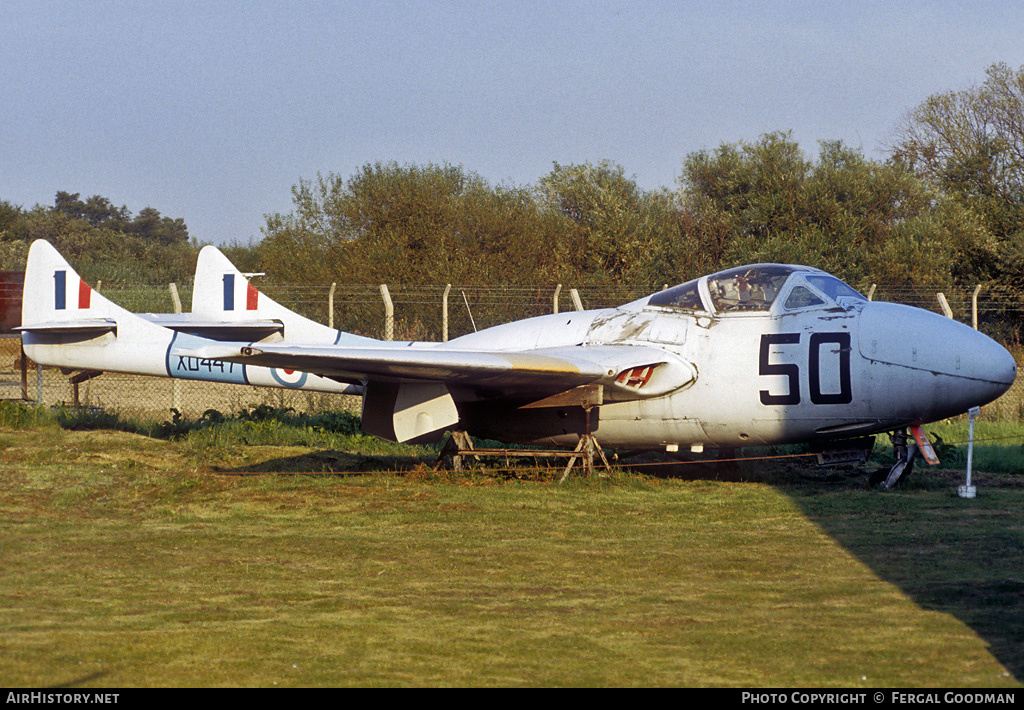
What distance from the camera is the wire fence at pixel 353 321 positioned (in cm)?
1886

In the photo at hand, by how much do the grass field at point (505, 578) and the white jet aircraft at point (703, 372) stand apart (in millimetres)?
687

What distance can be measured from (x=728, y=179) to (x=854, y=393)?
2442 cm

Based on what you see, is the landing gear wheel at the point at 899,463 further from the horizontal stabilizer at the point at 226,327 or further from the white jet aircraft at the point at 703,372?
the horizontal stabilizer at the point at 226,327

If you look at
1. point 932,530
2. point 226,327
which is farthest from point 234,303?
point 932,530

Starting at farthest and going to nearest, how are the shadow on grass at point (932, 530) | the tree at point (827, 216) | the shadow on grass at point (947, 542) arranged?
the tree at point (827, 216)
the shadow on grass at point (932, 530)
the shadow on grass at point (947, 542)

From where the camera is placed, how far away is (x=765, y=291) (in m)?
10.6

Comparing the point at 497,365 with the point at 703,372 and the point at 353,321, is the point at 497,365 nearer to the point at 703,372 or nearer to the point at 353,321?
the point at 703,372

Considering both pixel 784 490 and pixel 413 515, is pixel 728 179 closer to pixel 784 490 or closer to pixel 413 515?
pixel 784 490

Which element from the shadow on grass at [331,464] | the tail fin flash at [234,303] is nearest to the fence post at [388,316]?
the tail fin flash at [234,303]

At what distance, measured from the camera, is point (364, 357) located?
9.60 metres

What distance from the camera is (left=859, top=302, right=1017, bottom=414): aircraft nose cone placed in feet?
31.2

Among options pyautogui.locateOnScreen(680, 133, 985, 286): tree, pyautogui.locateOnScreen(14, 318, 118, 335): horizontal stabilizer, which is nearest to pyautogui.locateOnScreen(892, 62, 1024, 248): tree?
pyautogui.locateOnScreen(680, 133, 985, 286): tree

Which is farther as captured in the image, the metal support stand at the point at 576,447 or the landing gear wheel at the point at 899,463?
the metal support stand at the point at 576,447

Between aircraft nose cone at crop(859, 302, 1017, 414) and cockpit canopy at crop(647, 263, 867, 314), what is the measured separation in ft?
2.19
